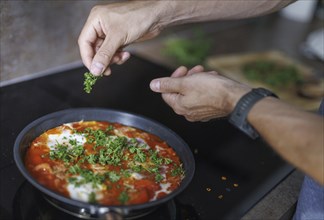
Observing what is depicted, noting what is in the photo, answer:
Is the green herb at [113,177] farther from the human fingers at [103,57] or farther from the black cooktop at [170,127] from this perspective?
the human fingers at [103,57]

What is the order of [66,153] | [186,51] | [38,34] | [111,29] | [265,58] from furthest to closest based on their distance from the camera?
[265,58]
[186,51]
[38,34]
[111,29]
[66,153]

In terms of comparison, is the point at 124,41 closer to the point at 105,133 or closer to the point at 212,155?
the point at 105,133

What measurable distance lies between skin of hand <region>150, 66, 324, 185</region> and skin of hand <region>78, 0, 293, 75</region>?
7.9 inches

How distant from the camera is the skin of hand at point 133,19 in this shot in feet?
4.18

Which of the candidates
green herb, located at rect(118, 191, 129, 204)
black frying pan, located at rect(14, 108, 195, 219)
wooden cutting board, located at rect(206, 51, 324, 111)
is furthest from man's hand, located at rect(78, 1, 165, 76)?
wooden cutting board, located at rect(206, 51, 324, 111)

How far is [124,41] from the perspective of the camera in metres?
1.32

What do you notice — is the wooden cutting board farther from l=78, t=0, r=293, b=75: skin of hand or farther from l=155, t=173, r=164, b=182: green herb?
l=155, t=173, r=164, b=182: green herb

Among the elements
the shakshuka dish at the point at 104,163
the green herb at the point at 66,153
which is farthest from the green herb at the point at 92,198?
the green herb at the point at 66,153

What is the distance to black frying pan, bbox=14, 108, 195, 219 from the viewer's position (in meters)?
0.92

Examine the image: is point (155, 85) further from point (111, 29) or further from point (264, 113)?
point (264, 113)

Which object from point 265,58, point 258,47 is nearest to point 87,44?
point 265,58

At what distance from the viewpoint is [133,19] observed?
1331 millimetres

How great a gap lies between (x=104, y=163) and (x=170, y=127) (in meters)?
0.44

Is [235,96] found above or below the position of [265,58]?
above
